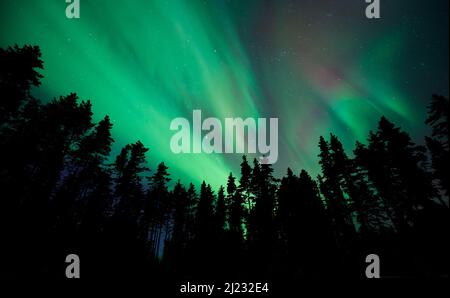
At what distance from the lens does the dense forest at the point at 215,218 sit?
562 inches

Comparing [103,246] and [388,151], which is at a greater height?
[388,151]

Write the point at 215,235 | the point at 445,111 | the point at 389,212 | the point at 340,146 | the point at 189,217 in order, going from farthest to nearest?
the point at 189,217 < the point at 340,146 < the point at 215,235 < the point at 389,212 < the point at 445,111

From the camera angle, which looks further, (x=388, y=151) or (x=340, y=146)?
(x=340, y=146)

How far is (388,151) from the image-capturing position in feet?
74.9

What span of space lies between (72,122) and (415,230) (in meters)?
39.9

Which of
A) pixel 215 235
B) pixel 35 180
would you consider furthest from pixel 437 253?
pixel 35 180

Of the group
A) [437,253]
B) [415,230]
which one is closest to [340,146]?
[415,230]

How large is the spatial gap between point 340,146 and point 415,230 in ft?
40.5

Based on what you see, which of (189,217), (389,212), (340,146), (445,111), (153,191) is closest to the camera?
(445,111)

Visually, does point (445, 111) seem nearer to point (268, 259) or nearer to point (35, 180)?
point (268, 259)

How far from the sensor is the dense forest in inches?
562

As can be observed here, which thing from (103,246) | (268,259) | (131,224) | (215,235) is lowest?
(268,259)

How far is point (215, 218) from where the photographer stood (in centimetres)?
2989

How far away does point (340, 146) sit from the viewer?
27.3 meters
